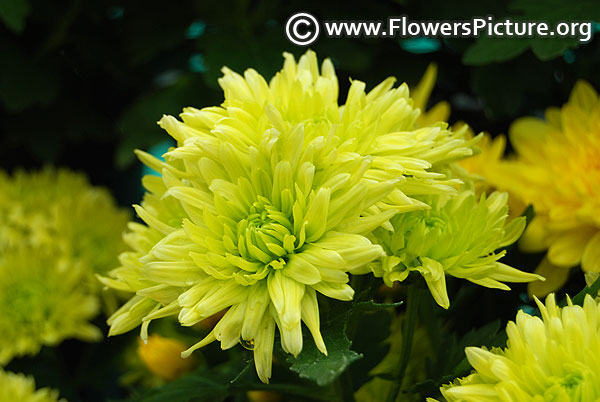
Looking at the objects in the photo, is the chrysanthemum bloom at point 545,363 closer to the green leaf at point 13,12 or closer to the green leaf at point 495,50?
the green leaf at point 495,50

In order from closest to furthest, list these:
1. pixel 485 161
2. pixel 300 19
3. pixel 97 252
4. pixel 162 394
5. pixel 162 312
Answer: pixel 162 312 → pixel 162 394 → pixel 485 161 → pixel 300 19 → pixel 97 252

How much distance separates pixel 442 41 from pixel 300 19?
0.59ft

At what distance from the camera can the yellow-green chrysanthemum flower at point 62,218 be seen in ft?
2.74

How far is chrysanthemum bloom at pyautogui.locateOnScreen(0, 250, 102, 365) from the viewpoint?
0.79m

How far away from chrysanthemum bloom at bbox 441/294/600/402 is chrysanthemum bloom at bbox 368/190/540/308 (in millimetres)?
43

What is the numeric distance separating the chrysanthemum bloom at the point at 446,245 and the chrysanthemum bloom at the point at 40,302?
0.49 m

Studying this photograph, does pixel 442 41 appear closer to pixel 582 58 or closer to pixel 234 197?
pixel 582 58

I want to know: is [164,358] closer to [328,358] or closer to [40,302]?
[40,302]

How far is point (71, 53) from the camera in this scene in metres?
0.93

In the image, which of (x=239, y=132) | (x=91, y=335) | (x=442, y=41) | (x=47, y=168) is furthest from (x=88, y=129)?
(x=239, y=132)

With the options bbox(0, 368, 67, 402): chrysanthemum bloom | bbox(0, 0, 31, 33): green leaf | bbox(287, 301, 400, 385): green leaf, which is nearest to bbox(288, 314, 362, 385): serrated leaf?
bbox(287, 301, 400, 385): green leaf

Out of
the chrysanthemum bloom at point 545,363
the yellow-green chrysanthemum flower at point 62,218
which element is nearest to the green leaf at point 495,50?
the chrysanthemum bloom at point 545,363

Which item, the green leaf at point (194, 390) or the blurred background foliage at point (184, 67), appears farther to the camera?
the blurred background foliage at point (184, 67)

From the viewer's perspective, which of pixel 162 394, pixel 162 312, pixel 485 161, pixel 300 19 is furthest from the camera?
pixel 300 19
